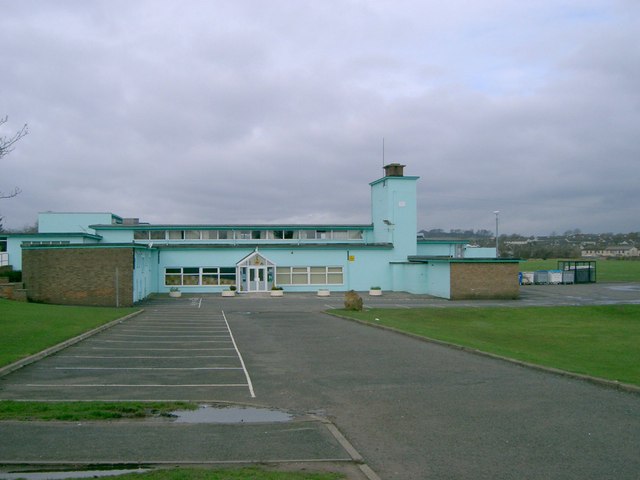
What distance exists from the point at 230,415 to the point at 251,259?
144 feet

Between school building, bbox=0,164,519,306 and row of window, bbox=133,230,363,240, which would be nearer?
school building, bbox=0,164,519,306

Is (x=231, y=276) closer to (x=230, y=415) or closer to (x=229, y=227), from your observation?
(x=229, y=227)

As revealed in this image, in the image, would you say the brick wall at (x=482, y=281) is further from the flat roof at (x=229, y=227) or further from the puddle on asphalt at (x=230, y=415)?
the puddle on asphalt at (x=230, y=415)

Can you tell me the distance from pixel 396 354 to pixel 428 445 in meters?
9.37

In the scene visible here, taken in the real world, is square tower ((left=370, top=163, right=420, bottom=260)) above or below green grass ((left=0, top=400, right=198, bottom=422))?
above

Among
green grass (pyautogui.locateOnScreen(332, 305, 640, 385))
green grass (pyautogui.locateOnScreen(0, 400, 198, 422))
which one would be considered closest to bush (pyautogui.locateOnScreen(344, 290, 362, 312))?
green grass (pyautogui.locateOnScreen(332, 305, 640, 385))

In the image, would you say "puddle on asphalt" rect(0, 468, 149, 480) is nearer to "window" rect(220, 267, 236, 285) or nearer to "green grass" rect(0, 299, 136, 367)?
"green grass" rect(0, 299, 136, 367)

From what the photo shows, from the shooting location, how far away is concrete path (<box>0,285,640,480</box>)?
757 cm

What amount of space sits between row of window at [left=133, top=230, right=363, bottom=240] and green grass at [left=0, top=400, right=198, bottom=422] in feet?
168

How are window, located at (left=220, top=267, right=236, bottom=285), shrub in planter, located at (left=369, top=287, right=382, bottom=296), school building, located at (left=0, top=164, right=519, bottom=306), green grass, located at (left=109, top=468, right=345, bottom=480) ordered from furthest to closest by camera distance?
window, located at (left=220, top=267, right=236, bottom=285)
shrub in planter, located at (left=369, top=287, right=382, bottom=296)
school building, located at (left=0, top=164, right=519, bottom=306)
green grass, located at (left=109, top=468, right=345, bottom=480)

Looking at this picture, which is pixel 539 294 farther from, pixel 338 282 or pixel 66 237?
pixel 66 237

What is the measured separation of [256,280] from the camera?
5431 centimetres

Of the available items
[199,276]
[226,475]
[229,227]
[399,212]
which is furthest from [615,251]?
[226,475]

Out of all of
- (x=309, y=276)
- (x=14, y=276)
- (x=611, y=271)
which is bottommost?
(x=611, y=271)
